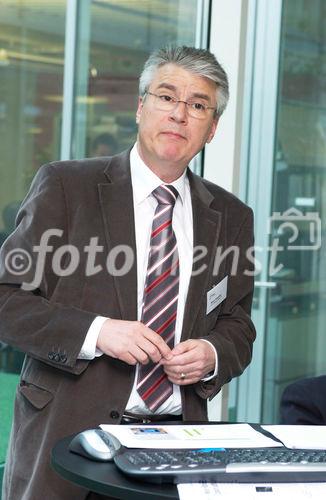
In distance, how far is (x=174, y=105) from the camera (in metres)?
2.59

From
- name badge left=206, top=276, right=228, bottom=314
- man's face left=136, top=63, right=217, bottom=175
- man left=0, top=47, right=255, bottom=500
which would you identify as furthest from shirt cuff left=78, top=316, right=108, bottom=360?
man's face left=136, top=63, right=217, bottom=175

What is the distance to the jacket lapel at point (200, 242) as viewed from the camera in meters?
2.60

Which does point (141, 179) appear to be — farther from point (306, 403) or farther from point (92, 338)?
point (306, 403)

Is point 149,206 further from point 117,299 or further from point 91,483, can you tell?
point 91,483

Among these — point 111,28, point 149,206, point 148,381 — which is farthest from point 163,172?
point 111,28

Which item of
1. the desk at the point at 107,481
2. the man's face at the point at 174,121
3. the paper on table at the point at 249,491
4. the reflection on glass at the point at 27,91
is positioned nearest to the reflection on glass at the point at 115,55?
the reflection on glass at the point at 27,91

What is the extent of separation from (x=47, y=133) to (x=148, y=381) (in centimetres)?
231

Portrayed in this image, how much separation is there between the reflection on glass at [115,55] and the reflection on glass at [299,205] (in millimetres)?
618

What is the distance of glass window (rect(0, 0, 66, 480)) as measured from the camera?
4.45 metres

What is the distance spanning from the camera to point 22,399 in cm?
254

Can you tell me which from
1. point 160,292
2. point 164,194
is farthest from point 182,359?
point 164,194

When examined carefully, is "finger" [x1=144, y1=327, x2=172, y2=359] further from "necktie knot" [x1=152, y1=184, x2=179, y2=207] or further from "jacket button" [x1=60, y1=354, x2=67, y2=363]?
"necktie knot" [x1=152, y1=184, x2=179, y2=207]

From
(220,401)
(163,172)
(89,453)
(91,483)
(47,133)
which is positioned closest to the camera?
(91,483)

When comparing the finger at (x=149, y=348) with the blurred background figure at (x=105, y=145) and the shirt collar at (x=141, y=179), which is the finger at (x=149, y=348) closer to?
the shirt collar at (x=141, y=179)
